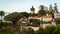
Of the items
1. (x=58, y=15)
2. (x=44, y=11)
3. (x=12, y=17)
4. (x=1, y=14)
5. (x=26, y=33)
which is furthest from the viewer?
(x=1, y=14)

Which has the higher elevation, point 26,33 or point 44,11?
point 44,11

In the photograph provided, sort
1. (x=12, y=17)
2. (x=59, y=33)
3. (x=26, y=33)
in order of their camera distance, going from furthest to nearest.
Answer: (x=12, y=17) < (x=26, y=33) < (x=59, y=33)

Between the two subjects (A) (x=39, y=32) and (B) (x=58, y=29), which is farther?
(A) (x=39, y=32)

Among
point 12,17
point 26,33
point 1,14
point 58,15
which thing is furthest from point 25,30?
point 1,14

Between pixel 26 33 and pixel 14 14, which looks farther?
pixel 14 14

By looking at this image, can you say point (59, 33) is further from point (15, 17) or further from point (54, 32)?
point (15, 17)

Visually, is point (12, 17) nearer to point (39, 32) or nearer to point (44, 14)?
point (44, 14)

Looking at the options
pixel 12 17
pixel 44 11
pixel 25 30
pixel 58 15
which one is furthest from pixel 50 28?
pixel 12 17

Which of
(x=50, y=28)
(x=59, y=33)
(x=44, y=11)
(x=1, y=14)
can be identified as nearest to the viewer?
(x=59, y=33)

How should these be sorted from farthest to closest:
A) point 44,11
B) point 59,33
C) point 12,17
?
1. point 12,17
2. point 44,11
3. point 59,33
